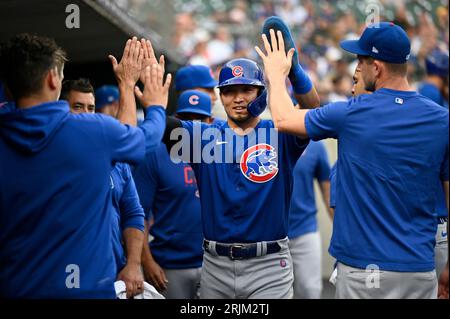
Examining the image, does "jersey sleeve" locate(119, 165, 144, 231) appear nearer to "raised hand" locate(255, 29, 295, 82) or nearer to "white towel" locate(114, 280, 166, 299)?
"white towel" locate(114, 280, 166, 299)

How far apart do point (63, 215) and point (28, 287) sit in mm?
A: 321

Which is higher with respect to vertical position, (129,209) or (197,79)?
(197,79)

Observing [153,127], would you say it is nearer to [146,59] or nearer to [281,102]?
[146,59]

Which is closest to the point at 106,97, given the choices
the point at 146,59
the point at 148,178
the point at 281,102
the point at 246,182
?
the point at 148,178

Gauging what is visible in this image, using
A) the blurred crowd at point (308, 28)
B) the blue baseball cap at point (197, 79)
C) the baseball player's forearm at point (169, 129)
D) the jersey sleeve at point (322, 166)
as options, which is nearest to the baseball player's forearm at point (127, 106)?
the baseball player's forearm at point (169, 129)

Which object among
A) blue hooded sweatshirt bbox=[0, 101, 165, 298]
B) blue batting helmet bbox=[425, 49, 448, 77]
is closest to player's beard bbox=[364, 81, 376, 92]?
blue hooded sweatshirt bbox=[0, 101, 165, 298]

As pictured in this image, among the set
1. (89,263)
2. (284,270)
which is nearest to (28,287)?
(89,263)

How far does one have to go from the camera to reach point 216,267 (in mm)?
4094

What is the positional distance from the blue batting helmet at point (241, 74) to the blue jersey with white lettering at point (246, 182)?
27 centimetres

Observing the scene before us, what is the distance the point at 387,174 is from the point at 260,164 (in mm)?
894

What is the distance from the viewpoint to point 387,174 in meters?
3.38

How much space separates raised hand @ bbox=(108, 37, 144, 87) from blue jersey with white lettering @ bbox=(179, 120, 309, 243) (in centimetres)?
75

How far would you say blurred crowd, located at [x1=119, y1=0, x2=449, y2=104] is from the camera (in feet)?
41.3

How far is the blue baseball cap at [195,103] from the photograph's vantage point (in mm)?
5211
